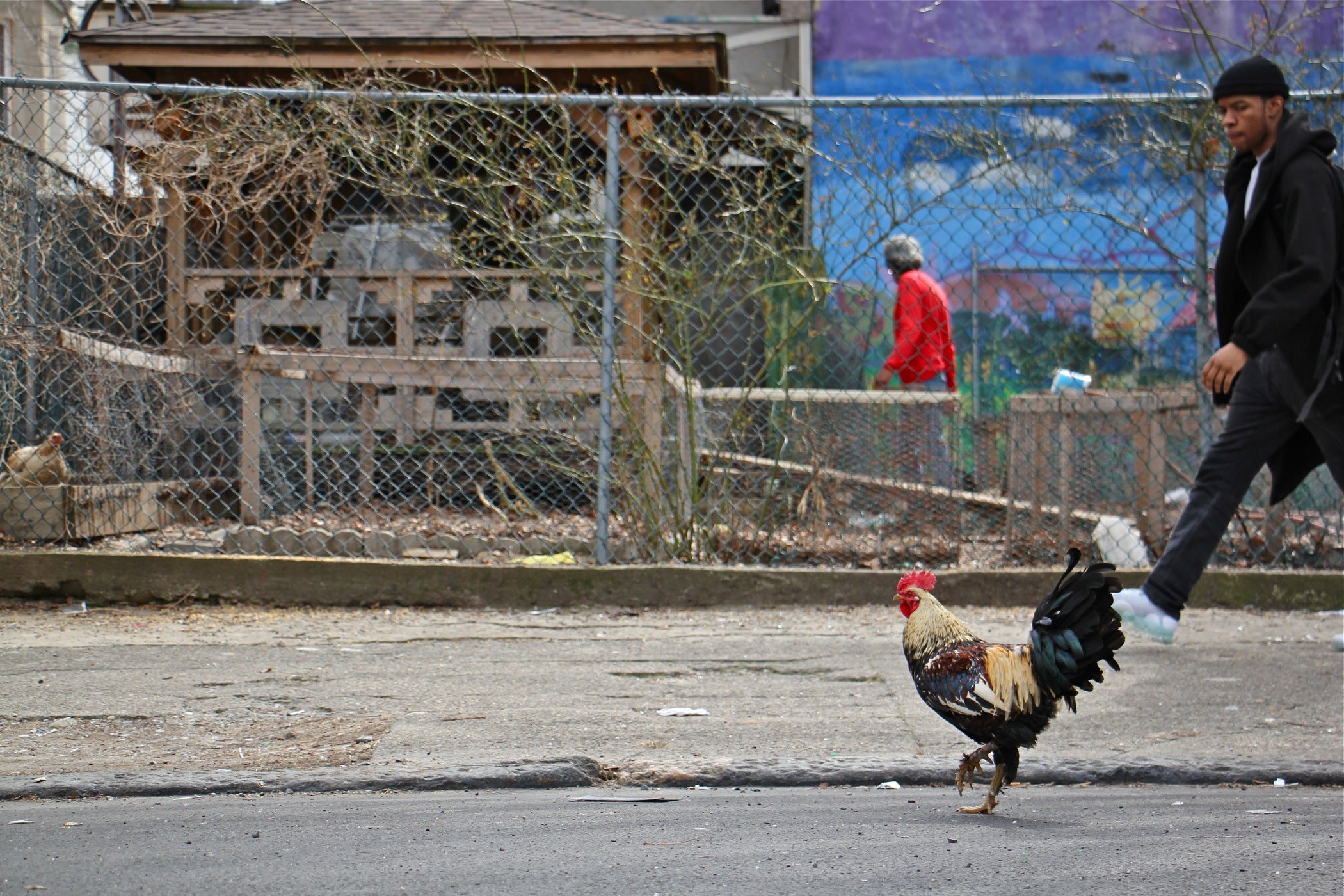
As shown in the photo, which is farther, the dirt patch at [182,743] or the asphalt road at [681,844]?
the dirt patch at [182,743]

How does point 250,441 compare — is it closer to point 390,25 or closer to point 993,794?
point 390,25

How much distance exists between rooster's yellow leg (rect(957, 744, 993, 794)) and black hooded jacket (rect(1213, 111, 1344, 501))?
1.78 metres

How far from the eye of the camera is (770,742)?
12.5 feet

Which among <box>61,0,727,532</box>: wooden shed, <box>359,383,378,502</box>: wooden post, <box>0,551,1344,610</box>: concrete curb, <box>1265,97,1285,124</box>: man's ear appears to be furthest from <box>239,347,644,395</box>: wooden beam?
<box>1265,97,1285,124</box>: man's ear

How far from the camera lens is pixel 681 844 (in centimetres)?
290

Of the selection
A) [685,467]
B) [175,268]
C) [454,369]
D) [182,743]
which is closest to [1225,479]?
[685,467]

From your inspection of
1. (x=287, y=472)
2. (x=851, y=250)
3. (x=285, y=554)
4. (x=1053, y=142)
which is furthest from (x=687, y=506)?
(x=287, y=472)

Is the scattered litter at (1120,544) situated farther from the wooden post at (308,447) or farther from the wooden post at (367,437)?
the wooden post at (308,447)

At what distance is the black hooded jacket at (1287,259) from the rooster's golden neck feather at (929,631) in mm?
1540

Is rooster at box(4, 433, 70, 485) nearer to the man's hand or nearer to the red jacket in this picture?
the red jacket

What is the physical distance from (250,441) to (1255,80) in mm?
5015

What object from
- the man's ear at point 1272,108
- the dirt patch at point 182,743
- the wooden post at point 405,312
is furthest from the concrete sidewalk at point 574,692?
the wooden post at point 405,312

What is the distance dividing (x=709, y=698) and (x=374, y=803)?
1.42 meters

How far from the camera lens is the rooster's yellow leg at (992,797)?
10.5 ft
